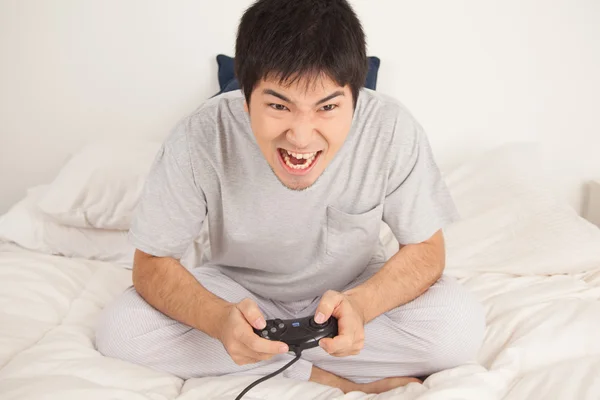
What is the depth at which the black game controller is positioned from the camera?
96cm

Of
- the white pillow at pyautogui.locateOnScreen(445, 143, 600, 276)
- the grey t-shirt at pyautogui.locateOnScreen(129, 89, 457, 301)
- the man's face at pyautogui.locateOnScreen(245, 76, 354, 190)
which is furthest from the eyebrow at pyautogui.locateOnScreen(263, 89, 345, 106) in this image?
the white pillow at pyautogui.locateOnScreen(445, 143, 600, 276)

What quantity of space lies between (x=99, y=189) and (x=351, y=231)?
0.77 m

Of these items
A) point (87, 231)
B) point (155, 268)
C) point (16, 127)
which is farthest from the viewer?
point (16, 127)

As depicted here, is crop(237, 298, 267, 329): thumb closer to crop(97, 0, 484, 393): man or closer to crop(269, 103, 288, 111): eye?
crop(97, 0, 484, 393): man

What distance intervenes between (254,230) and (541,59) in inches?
48.0

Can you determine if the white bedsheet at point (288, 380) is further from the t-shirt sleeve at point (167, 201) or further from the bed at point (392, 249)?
the t-shirt sleeve at point (167, 201)

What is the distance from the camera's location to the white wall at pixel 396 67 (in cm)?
193

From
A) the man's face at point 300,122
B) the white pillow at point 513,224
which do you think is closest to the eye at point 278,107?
the man's face at point 300,122

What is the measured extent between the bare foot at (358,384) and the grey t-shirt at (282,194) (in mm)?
199

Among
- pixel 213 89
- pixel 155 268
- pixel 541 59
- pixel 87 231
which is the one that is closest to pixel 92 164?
pixel 87 231

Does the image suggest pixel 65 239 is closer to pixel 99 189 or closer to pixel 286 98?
pixel 99 189

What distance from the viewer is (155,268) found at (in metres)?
1.20

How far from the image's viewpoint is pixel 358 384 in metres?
1.20

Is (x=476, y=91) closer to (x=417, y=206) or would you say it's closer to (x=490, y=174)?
(x=490, y=174)
